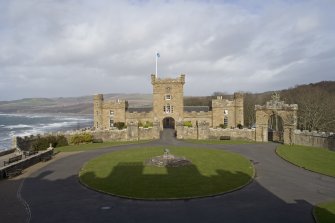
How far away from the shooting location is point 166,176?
86.9ft

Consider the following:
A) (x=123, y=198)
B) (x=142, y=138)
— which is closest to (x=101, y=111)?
(x=142, y=138)

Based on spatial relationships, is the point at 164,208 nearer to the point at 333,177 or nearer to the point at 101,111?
the point at 333,177

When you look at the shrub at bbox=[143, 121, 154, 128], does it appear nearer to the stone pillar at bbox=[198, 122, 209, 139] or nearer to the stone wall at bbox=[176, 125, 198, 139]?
the stone wall at bbox=[176, 125, 198, 139]

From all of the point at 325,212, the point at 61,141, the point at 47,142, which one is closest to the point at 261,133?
the point at 61,141

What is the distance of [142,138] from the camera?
53.1 meters

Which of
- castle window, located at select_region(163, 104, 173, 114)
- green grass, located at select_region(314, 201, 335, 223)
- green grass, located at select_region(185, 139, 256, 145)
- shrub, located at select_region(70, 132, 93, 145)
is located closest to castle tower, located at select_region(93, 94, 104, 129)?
castle window, located at select_region(163, 104, 173, 114)

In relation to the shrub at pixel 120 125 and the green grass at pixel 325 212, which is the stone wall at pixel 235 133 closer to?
the shrub at pixel 120 125

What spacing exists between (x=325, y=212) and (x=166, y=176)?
1170 cm

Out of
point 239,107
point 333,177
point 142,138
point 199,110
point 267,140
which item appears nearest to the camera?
point 333,177

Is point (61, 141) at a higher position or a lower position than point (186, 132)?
lower

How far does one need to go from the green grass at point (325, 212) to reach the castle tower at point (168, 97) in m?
42.1

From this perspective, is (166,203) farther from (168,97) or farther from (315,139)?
(168,97)

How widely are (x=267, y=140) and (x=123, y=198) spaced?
33.2m

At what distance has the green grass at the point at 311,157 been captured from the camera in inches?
1163
